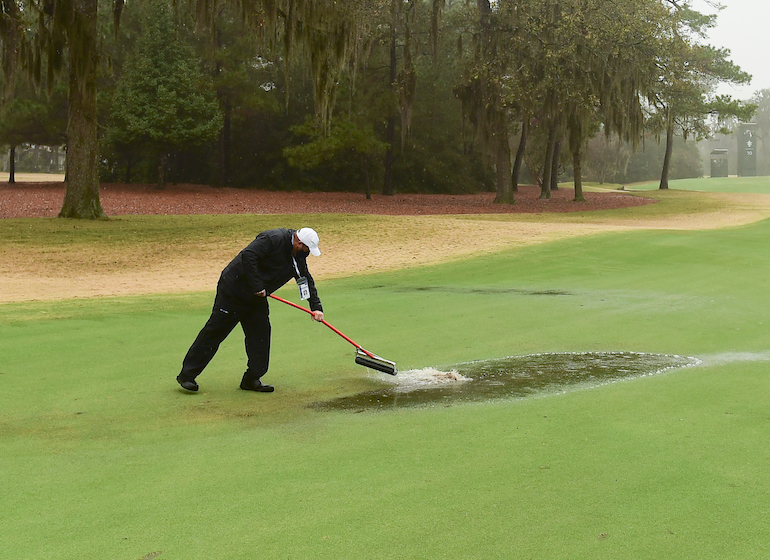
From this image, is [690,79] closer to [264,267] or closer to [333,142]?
[333,142]

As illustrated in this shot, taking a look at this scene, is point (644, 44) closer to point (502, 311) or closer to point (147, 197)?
point (147, 197)

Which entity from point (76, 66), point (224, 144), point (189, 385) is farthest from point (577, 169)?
point (189, 385)

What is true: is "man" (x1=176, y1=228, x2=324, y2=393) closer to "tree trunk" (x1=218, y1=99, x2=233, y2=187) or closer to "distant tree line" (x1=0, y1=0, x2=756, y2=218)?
"distant tree line" (x1=0, y1=0, x2=756, y2=218)

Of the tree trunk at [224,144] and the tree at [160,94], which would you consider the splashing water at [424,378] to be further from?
the tree trunk at [224,144]

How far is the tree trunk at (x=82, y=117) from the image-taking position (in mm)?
21516

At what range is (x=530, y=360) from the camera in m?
8.94

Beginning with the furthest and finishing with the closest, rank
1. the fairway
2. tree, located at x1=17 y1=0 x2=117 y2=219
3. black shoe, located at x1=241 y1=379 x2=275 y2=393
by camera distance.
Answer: tree, located at x1=17 y1=0 x2=117 y2=219
black shoe, located at x1=241 y1=379 x2=275 y2=393
the fairway

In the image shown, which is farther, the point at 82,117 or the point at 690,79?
the point at 690,79

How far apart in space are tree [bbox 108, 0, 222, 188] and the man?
3143 cm

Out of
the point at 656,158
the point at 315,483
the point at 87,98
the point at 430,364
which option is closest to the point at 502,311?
the point at 430,364

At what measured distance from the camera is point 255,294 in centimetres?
717

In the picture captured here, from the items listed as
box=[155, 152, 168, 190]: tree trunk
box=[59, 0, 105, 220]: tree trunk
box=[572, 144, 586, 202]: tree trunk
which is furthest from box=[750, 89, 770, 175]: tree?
box=[59, 0, 105, 220]: tree trunk

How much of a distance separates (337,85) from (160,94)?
11.9 metres

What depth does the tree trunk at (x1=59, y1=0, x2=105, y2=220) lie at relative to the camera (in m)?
21.5
